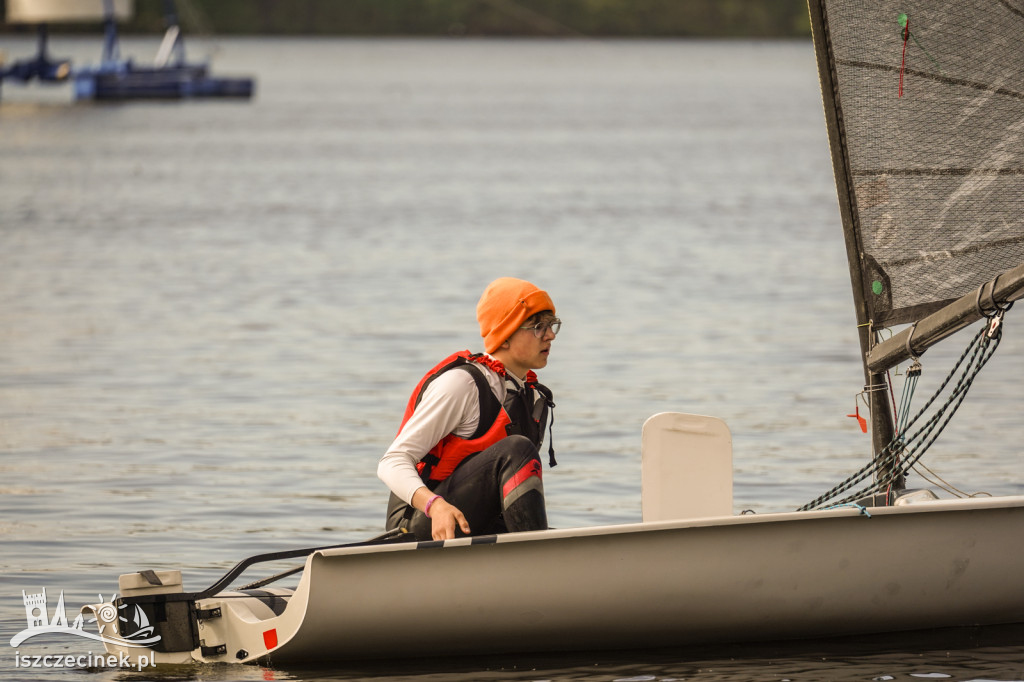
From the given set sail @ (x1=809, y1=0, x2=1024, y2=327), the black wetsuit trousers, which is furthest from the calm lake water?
sail @ (x1=809, y1=0, x2=1024, y2=327)

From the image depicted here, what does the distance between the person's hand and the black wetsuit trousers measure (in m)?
0.09

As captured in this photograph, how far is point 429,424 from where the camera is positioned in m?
6.28

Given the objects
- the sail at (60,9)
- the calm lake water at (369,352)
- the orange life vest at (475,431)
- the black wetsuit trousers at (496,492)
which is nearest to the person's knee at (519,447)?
the black wetsuit trousers at (496,492)

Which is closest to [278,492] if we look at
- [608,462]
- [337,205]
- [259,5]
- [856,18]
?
[608,462]

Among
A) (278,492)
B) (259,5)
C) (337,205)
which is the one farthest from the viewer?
(259,5)

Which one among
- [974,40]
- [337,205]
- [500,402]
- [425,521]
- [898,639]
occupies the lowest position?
[898,639]

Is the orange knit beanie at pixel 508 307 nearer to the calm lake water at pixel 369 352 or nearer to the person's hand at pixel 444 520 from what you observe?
the person's hand at pixel 444 520

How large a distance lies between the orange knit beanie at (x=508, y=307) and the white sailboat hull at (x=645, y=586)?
0.76 metres

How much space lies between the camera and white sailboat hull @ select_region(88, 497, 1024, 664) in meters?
6.21

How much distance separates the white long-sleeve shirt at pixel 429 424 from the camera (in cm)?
621

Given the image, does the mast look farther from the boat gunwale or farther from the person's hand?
the person's hand

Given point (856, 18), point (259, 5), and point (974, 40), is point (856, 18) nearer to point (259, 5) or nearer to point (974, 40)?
point (974, 40)

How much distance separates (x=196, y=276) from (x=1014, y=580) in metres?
16.0

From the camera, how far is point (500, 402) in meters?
6.44
